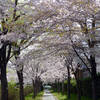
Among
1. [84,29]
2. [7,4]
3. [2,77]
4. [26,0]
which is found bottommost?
[2,77]

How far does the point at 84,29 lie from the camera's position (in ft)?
33.0

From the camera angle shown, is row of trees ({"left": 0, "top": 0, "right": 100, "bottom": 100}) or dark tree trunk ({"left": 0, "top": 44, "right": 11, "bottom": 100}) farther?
dark tree trunk ({"left": 0, "top": 44, "right": 11, "bottom": 100})

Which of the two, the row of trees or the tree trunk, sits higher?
the row of trees

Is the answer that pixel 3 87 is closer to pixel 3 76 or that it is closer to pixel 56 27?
→ pixel 3 76

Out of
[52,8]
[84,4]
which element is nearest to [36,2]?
[52,8]

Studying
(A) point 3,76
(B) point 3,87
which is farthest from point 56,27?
(B) point 3,87

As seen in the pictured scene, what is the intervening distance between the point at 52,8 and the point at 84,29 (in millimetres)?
2273

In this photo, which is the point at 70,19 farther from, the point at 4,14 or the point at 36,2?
the point at 4,14

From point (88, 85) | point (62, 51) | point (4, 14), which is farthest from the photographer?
point (88, 85)

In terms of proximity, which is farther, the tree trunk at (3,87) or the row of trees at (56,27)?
the tree trunk at (3,87)

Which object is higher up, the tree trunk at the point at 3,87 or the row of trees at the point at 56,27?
the row of trees at the point at 56,27

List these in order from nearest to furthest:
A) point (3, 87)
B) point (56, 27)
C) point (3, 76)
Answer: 1. point (56, 27)
2. point (3, 87)
3. point (3, 76)

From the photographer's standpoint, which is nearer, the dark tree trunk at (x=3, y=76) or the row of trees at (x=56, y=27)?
the row of trees at (x=56, y=27)

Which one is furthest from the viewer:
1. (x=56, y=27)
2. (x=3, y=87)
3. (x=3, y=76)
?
(x=3, y=76)
